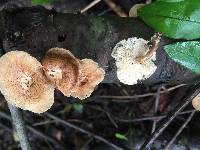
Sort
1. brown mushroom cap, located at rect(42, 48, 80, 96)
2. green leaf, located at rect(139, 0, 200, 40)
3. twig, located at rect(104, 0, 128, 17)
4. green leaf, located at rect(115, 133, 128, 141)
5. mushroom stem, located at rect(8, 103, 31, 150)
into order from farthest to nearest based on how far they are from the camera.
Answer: green leaf, located at rect(115, 133, 128, 141) < twig, located at rect(104, 0, 128, 17) < mushroom stem, located at rect(8, 103, 31, 150) < green leaf, located at rect(139, 0, 200, 40) < brown mushroom cap, located at rect(42, 48, 80, 96)

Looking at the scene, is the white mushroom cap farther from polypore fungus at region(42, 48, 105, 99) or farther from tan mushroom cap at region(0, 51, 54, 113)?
tan mushroom cap at region(0, 51, 54, 113)

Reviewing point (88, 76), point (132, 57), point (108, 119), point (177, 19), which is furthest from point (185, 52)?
point (108, 119)

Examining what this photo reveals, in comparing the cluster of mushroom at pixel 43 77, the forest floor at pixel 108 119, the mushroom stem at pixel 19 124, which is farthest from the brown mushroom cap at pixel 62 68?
the forest floor at pixel 108 119

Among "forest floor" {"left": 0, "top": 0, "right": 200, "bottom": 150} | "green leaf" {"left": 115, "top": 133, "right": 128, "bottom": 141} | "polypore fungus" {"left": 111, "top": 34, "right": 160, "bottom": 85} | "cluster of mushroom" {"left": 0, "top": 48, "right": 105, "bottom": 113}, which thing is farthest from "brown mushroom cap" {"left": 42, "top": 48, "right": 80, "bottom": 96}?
"green leaf" {"left": 115, "top": 133, "right": 128, "bottom": 141}

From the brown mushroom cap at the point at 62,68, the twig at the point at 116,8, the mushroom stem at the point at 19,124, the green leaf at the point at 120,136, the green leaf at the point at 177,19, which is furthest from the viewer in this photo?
the green leaf at the point at 120,136

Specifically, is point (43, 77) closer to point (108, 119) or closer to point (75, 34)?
point (75, 34)

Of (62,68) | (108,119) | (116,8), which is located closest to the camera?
(62,68)

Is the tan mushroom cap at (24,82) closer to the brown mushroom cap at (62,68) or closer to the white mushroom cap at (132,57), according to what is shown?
the brown mushroom cap at (62,68)
